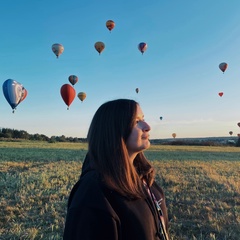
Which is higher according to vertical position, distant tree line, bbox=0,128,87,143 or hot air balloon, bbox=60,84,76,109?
hot air balloon, bbox=60,84,76,109

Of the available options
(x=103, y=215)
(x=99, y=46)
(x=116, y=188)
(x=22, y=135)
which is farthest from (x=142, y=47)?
(x=22, y=135)

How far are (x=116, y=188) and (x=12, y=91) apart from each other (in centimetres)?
2096

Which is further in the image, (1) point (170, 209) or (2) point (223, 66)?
(2) point (223, 66)

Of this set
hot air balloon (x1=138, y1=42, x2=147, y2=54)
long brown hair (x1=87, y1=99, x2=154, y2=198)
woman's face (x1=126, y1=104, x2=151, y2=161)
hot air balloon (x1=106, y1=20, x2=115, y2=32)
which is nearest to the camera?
long brown hair (x1=87, y1=99, x2=154, y2=198)

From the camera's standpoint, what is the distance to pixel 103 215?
1.76 m

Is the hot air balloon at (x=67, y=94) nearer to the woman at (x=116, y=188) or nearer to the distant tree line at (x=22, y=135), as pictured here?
the woman at (x=116, y=188)

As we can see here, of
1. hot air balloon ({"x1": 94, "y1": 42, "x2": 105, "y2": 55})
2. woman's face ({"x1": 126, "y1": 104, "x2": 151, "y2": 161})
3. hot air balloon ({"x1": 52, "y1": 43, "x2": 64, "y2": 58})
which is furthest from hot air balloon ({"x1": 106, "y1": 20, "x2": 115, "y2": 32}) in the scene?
woman's face ({"x1": 126, "y1": 104, "x2": 151, "y2": 161})

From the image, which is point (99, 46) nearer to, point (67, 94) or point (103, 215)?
point (67, 94)

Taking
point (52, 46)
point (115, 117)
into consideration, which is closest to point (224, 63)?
point (52, 46)

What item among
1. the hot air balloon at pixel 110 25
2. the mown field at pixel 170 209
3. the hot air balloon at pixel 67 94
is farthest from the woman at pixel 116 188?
the hot air balloon at pixel 110 25

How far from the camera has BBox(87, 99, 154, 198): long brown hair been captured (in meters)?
1.97

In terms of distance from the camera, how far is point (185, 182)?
36.0ft

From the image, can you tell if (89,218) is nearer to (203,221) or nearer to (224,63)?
(203,221)

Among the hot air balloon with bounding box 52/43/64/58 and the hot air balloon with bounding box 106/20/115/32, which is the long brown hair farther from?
the hot air balloon with bounding box 106/20/115/32
